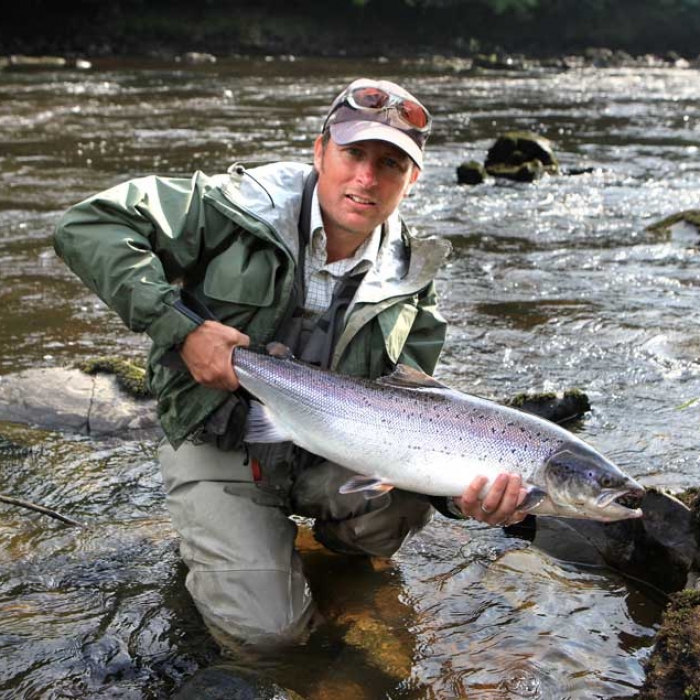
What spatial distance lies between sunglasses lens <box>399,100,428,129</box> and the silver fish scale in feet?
3.55

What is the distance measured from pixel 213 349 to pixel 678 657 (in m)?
1.88

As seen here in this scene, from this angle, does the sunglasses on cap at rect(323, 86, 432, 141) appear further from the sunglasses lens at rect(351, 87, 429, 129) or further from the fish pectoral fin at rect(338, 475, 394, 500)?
the fish pectoral fin at rect(338, 475, 394, 500)

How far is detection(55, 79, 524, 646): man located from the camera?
11.1 ft

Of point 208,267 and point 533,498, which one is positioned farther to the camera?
point 208,267

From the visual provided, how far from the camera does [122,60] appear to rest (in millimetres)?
32406

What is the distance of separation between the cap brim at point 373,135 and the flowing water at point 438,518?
1.83 m

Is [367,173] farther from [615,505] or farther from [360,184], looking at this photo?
[615,505]

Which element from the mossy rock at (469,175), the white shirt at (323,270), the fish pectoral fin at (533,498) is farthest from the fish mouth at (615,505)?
the mossy rock at (469,175)

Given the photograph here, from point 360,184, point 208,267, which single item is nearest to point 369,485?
point 208,267

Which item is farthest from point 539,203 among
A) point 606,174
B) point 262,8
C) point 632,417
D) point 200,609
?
point 262,8

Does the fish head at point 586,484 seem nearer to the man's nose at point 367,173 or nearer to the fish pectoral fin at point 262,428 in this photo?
the fish pectoral fin at point 262,428

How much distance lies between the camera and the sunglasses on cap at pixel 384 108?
3.64m

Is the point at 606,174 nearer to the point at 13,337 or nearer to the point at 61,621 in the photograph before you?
the point at 13,337

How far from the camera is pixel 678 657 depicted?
122 inches
